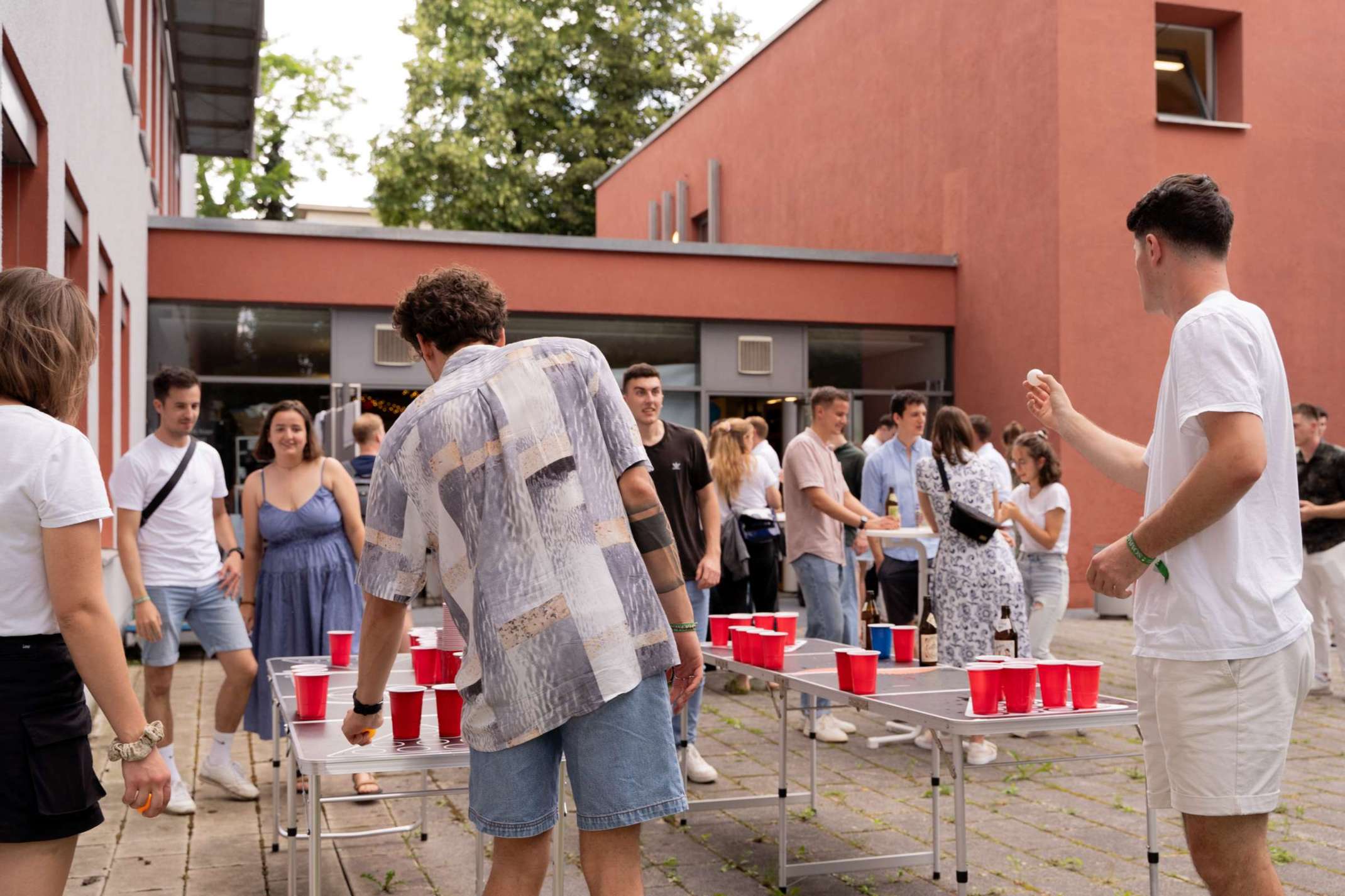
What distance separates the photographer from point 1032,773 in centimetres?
671

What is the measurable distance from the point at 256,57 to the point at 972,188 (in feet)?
30.3

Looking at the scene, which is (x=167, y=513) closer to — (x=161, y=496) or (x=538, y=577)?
(x=161, y=496)

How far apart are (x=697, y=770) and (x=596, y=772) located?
389cm

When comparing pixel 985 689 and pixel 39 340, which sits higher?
pixel 39 340

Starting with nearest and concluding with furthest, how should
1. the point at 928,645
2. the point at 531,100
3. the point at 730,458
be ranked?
1. the point at 928,645
2. the point at 730,458
3. the point at 531,100

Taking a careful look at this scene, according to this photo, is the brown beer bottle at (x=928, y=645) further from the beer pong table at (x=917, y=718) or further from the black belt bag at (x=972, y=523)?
the black belt bag at (x=972, y=523)

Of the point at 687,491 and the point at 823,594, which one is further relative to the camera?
the point at 823,594

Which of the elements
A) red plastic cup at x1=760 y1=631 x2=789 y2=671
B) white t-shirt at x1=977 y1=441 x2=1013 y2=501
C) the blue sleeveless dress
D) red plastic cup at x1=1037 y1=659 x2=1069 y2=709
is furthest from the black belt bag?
the blue sleeveless dress

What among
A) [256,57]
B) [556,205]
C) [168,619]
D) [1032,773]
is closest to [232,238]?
[256,57]

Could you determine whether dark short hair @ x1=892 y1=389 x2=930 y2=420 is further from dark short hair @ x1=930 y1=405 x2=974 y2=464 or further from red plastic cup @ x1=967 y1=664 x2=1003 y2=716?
red plastic cup @ x1=967 y1=664 x2=1003 y2=716

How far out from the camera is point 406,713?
342 centimetres

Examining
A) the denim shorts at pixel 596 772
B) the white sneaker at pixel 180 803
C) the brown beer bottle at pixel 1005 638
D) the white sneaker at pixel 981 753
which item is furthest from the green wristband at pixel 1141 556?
the white sneaker at pixel 180 803

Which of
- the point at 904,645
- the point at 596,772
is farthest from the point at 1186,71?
the point at 596,772

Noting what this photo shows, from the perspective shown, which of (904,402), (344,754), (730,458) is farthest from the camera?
(730,458)
